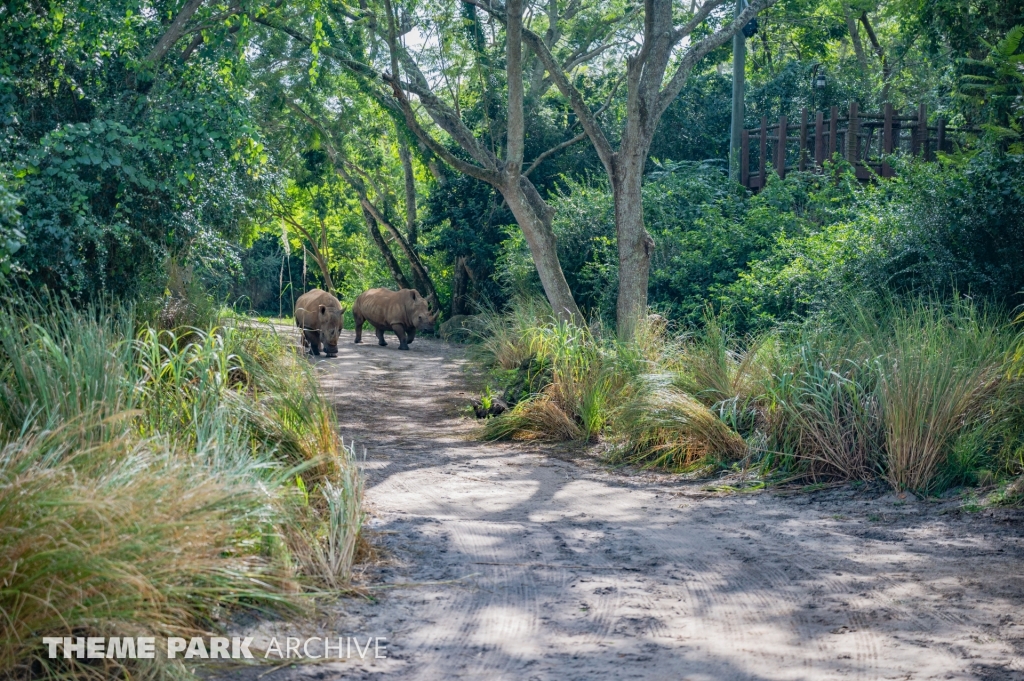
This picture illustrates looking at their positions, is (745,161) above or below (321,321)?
above

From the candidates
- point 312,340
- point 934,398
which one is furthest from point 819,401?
point 312,340

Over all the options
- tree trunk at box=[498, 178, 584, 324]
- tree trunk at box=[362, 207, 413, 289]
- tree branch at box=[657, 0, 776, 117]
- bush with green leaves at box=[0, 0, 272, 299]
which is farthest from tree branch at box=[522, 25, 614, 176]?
tree trunk at box=[362, 207, 413, 289]

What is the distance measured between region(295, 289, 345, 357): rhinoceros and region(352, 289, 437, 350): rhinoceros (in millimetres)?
2223

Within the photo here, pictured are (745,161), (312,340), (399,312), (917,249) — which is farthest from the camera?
(745,161)

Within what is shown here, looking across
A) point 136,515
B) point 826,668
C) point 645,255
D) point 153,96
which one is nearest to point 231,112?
point 153,96

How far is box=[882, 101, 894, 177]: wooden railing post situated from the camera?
1872cm

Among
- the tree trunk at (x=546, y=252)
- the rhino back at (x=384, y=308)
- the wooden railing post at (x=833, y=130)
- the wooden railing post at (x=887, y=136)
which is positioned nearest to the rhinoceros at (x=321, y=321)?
the rhino back at (x=384, y=308)

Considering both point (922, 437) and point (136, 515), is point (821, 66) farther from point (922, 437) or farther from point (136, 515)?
point (136, 515)

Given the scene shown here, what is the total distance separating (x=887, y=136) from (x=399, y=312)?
10.1m

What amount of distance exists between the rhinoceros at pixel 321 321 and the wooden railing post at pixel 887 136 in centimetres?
1064

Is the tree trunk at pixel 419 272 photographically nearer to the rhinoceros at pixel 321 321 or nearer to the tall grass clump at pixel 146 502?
the rhinoceros at pixel 321 321

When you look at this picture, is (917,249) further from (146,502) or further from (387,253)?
(387,253)

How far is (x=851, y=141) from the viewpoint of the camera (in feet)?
61.8

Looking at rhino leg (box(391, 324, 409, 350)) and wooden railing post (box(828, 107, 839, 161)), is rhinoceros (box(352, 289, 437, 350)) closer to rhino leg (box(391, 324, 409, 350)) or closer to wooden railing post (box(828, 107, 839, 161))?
rhino leg (box(391, 324, 409, 350))
